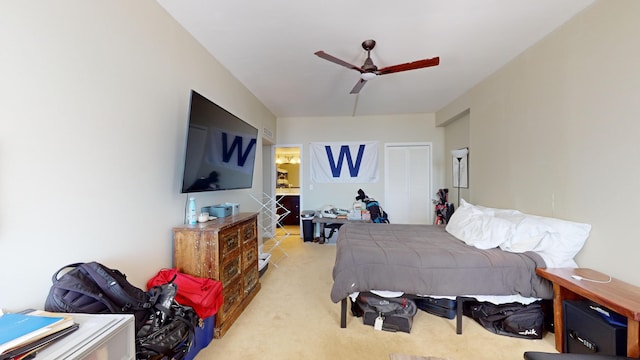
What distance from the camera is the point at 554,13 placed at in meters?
2.09

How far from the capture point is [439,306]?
7.77ft

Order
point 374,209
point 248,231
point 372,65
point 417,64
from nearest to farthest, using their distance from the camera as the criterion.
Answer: point 417,64 → point 372,65 → point 248,231 → point 374,209

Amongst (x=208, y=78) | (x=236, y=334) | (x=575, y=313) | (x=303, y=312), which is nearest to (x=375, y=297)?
(x=303, y=312)

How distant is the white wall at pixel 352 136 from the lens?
205 inches

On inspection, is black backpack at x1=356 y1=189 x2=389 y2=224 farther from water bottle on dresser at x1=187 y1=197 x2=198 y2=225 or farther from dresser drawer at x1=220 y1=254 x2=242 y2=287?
water bottle on dresser at x1=187 y1=197 x2=198 y2=225

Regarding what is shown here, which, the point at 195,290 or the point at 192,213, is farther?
the point at 192,213

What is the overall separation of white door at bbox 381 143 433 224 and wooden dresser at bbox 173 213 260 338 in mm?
3577

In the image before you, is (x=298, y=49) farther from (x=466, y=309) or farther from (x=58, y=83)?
(x=466, y=309)

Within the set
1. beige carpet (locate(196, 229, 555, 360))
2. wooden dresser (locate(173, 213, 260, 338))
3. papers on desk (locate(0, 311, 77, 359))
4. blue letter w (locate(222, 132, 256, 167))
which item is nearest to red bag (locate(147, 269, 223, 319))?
wooden dresser (locate(173, 213, 260, 338))

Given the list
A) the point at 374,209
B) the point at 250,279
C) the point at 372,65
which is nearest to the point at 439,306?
the point at 250,279

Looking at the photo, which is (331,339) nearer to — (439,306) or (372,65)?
(439,306)

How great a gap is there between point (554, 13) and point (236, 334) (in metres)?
3.68

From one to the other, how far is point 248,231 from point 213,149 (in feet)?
2.93

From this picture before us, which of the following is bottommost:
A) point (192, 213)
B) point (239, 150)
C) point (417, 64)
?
point (192, 213)
